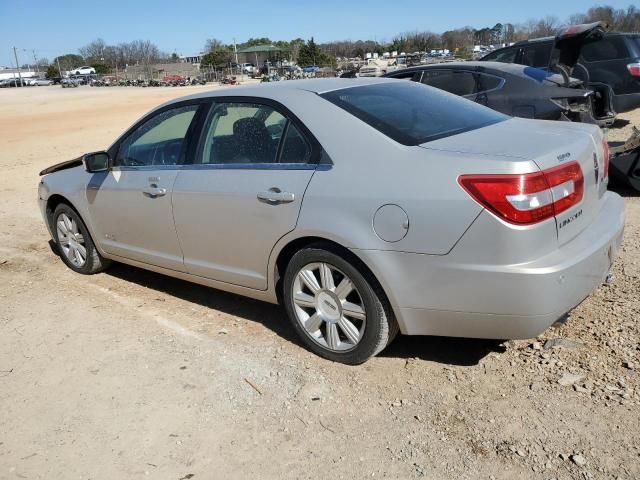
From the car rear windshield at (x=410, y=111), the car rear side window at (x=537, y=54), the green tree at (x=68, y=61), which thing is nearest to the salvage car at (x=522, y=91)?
the car rear windshield at (x=410, y=111)

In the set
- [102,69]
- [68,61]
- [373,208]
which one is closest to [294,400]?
[373,208]

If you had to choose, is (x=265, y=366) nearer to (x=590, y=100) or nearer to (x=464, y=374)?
(x=464, y=374)

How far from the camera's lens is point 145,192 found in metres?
4.47

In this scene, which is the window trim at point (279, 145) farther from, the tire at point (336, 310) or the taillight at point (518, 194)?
the taillight at point (518, 194)

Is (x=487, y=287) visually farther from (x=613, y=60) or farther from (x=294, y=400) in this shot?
(x=613, y=60)

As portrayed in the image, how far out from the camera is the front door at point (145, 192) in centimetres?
437

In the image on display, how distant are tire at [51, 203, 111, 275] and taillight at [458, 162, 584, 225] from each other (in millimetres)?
3694

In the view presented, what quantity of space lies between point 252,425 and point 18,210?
7.01 m

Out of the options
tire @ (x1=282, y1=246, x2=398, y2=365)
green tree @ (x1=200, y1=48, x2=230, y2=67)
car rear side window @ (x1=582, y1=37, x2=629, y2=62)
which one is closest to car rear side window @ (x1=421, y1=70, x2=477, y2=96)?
car rear side window @ (x1=582, y1=37, x2=629, y2=62)

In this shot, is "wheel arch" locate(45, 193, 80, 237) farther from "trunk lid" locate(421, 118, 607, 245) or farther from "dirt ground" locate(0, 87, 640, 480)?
"trunk lid" locate(421, 118, 607, 245)

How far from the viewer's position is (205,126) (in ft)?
13.8

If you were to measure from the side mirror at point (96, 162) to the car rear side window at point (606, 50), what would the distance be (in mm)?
9719

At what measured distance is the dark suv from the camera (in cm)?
1123

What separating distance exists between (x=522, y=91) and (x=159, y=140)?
4709 mm
